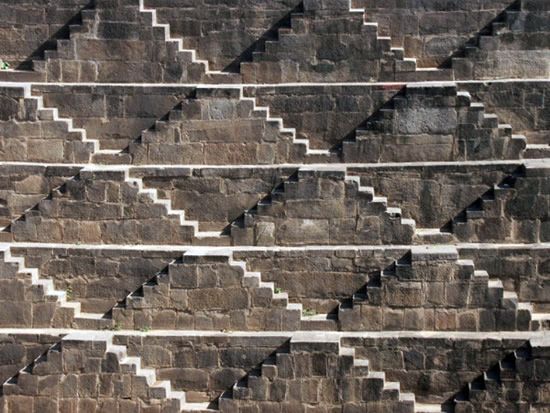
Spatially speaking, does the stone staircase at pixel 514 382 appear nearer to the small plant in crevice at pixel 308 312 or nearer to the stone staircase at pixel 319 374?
the stone staircase at pixel 319 374

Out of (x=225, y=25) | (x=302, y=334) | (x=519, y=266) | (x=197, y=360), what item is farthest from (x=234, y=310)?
(x=225, y=25)

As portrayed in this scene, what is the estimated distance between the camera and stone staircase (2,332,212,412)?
14.7m

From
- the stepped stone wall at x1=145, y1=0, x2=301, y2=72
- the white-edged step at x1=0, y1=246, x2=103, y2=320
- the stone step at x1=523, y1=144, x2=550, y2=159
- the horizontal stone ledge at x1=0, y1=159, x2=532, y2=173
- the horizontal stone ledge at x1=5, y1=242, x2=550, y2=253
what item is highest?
the stepped stone wall at x1=145, y1=0, x2=301, y2=72

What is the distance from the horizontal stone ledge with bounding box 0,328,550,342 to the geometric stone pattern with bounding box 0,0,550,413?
0.16 feet

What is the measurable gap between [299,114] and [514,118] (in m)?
3.52

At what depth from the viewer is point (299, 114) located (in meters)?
17.4

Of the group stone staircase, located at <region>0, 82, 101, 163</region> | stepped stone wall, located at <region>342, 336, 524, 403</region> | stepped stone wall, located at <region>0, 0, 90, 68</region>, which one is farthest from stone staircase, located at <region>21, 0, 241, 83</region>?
stepped stone wall, located at <region>342, 336, 524, 403</region>

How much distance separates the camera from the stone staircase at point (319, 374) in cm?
1452

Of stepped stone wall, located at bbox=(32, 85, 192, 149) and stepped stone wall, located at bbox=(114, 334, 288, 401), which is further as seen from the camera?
stepped stone wall, located at bbox=(32, 85, 192, 149)

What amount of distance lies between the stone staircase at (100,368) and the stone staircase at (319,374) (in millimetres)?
592

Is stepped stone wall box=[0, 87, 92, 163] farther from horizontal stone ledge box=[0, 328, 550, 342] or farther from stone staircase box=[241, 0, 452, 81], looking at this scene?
stone staircase box=[241, 0, 452, 81]

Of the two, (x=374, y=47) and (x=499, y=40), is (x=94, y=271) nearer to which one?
(x=374, y=47)

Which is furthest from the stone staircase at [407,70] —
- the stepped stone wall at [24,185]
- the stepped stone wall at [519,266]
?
the stepped stone wall at [24,185]

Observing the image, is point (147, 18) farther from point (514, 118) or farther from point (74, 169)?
point (514, 118)
